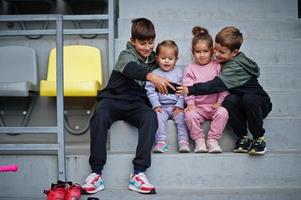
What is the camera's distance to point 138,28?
8.33ft

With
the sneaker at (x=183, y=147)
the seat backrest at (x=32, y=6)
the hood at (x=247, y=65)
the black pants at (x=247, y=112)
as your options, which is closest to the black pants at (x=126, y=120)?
the sneaker at (x=183, y=147)

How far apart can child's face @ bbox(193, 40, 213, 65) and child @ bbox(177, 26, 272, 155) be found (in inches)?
2.1

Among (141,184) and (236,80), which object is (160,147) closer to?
(141,184)

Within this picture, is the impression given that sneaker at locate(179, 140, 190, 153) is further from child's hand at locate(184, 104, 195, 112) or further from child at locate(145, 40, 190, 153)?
child's hand at locate(184, 104, 195, 112)

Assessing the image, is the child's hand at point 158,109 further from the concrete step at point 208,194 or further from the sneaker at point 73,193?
the sneaker at point 73,193

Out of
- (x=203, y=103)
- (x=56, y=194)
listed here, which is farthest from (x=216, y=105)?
(x=56, y=194)

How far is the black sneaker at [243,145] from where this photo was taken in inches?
93.9

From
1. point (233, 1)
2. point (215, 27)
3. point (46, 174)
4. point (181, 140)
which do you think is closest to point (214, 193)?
point (181, 140)

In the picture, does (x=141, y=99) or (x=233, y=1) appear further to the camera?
(x=233, y=1)

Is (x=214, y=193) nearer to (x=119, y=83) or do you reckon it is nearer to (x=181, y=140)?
(x=181, y=140)

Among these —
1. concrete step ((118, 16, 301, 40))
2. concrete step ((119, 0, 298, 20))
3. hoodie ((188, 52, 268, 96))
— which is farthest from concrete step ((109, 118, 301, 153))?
concrete step ((119, 0, 298, 20))

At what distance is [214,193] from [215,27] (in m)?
1.71

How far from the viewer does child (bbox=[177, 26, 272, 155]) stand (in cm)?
237

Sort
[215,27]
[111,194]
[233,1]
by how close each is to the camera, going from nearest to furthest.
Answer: [111,194] → [215,27] → [233,1]
